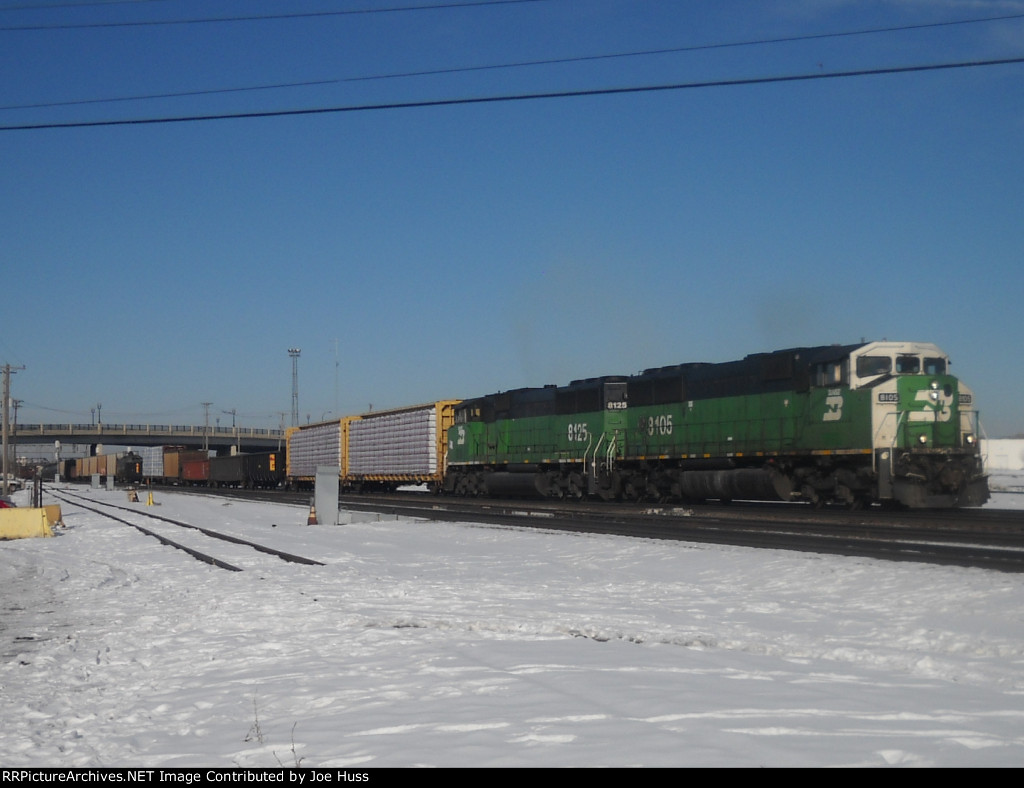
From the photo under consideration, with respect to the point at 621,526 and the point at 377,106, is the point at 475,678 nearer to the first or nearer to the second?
the point at 377,106

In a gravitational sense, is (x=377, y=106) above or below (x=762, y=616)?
above

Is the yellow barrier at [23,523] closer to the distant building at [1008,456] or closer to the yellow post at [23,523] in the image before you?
the yellow post at [23,523]

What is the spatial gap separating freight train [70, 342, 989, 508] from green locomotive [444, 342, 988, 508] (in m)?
0.04

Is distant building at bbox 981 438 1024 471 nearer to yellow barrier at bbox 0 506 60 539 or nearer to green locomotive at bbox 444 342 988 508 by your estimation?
green locomotive at bbox 444 342 988 508

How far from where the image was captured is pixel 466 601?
36.4 feet

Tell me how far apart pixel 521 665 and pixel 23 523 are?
20.0m

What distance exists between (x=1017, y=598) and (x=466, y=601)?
5.85 meters

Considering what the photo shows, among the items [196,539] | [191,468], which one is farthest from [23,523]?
[191,468]

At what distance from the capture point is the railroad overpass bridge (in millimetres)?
128250

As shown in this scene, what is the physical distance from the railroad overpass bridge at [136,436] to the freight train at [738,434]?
9252 cm

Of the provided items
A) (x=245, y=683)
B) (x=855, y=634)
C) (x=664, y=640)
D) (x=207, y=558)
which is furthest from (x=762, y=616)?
(x=207, y=558)

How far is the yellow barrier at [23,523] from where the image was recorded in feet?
76.1

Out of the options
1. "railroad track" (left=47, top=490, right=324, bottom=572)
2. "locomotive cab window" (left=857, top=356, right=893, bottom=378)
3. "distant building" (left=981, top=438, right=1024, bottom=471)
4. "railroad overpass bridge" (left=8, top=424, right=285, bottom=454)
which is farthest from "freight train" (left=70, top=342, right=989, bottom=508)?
"railroad overpass bridge" (left=8, top=424, right=285, bottom=454)

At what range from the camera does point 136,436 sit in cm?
13288
